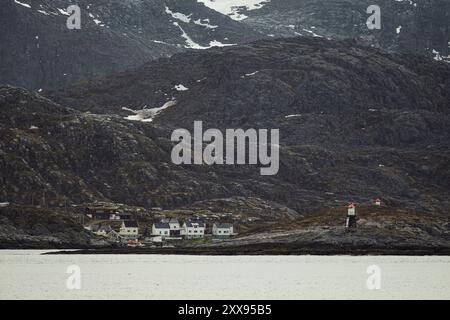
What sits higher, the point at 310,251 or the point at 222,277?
the point at 222,277

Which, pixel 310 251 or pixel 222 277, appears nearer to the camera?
pixel 222 277

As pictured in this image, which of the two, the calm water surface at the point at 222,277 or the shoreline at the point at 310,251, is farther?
the shoreline at the point at 310,251

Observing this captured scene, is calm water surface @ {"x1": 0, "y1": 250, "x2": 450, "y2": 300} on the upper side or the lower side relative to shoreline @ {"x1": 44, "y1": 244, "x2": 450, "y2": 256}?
upper

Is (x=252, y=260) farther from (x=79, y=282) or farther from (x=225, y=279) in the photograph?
(x=79, y=282)

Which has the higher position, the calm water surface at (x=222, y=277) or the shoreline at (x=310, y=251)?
the calm water surface at (x=222, y=277)

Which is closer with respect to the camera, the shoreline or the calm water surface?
the calm water surface
